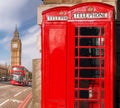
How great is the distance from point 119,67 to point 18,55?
5346 inches

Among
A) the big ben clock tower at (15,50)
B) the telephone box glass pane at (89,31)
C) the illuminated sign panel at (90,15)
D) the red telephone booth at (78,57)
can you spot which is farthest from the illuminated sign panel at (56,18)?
the big ben clock tower at (15,50)

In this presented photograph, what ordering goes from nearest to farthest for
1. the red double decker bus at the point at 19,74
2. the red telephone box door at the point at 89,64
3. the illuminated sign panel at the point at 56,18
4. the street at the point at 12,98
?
the red telephone box door at the point at 89,64, the illuminated sign panel at the point at 56,18, the street at the point at 12,98, the red double decker bus at the point at 19,74

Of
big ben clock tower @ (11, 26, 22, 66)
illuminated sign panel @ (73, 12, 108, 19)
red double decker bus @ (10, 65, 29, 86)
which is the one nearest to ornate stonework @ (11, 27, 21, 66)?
big ben clock tower @ (11, 26, 22, 66)

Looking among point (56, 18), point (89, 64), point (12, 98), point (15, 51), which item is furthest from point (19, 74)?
point (15, 51)

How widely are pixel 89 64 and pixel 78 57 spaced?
0.91 feet

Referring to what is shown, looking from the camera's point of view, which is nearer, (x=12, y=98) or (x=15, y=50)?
(x=12, y=98)

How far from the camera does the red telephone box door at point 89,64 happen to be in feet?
22.5

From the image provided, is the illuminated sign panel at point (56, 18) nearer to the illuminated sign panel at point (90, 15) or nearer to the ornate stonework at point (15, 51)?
the illuminated sign panel at point (90, 15)

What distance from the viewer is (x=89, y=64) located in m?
7.03

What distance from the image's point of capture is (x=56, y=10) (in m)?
7.21

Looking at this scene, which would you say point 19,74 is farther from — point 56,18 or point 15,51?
point 15,51

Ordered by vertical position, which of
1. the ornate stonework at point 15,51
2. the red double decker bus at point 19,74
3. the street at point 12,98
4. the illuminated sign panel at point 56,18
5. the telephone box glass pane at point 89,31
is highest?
the ornate stonework at point 15,51

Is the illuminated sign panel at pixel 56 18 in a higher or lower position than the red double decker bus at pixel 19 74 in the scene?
higher

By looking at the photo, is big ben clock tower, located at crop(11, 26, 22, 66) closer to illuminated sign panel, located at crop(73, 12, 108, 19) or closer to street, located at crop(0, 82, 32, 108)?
street, located at crop(0, 82, 32, 108)
